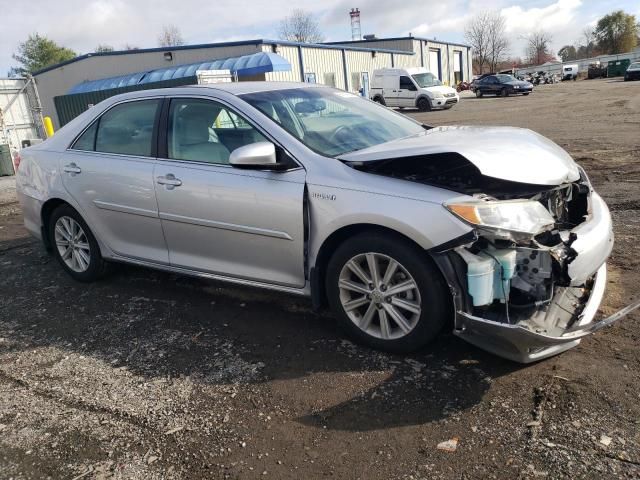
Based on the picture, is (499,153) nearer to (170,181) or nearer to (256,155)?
(256,155)

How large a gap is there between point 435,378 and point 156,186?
250 centimetres

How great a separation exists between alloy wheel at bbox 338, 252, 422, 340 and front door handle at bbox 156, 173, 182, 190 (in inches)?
59.0

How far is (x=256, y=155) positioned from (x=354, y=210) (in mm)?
736

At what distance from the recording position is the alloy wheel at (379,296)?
3209 mm

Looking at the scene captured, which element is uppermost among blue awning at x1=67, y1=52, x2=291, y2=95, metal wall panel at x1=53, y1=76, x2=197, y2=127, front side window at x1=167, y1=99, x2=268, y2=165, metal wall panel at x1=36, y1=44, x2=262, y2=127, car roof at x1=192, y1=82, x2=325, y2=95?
metal wall panel at x1=36, y1=44, x2=262, y2=127

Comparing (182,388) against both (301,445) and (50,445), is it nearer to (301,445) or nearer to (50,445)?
(50,445)

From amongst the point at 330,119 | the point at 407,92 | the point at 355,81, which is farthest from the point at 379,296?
the point at 355,81

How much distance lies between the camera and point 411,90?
97.5 ft

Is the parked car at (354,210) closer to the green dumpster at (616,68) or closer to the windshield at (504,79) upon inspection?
the windshield at (504,79)

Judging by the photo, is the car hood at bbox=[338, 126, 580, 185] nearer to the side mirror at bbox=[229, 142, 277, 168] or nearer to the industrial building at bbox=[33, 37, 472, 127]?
the side mirror at bbox=[229, 142, 277, 168]

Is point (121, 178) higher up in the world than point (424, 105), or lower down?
higher up

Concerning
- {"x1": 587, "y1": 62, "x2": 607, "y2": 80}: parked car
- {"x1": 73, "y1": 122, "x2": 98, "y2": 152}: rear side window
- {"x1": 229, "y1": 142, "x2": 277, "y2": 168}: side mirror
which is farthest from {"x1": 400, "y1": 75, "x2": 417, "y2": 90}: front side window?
{"x1": 587, "y1": 62, "x2": 607, "y2": 80}: parked car

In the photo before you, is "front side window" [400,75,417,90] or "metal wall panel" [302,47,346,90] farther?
"metal wall panel" [302,47,346,90]

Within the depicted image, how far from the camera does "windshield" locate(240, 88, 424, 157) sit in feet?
12.4
